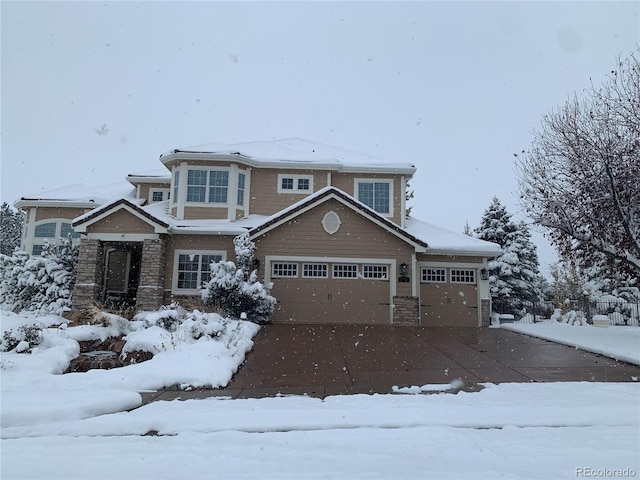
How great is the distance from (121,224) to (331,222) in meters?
7.49

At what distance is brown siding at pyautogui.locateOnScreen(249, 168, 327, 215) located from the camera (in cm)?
1734

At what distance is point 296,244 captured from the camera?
48.6 feet

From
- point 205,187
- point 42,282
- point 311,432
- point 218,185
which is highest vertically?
point 218,185

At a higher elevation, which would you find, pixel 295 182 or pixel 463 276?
pixel 295 182

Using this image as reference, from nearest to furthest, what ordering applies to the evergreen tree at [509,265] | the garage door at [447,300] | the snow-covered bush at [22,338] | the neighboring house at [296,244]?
the snow-covered bush at [22,338] < the neighboring house at [296,244] < the garage door at [447,300] < the evergreen tree at [509,265]

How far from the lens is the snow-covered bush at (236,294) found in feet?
42.2

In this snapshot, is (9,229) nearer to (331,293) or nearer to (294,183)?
(294,183)

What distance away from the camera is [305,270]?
14820mm

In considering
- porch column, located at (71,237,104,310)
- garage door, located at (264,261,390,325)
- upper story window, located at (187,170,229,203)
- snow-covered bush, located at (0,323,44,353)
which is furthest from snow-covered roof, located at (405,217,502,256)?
snow-covered bush, located at (0,323,44,353)

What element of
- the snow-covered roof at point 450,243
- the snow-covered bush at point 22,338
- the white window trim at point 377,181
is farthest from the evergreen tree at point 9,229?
the snow-covered roof at point 450,243

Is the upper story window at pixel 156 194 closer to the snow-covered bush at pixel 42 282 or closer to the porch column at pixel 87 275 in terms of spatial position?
the snow-covered bush at pixel 42 282

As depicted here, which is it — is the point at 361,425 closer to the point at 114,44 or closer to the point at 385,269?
the point at 385,269

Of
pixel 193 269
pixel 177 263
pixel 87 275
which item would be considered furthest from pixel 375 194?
pixel 87 275

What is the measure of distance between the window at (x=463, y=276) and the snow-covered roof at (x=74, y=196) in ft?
49.6
